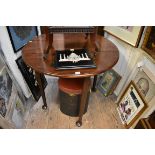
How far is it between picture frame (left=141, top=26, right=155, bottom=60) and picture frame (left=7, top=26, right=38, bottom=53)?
1.18 meters

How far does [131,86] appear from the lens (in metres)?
1.52

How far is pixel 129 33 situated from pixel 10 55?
120cm

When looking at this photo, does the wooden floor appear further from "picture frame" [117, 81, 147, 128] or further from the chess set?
the chess set

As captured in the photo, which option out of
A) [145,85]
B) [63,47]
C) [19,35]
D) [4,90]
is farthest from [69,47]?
[145,85]

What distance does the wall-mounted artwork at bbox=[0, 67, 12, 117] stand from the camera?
117 cm

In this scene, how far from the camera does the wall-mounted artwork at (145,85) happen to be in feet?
4.13

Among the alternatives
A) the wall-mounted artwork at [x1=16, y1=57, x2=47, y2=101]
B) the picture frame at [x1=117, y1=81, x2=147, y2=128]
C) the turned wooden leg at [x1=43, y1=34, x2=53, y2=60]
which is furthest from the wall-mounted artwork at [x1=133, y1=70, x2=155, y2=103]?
the wall-mounted artwork at [x1=16, y1=57, x2=47, y2=101]

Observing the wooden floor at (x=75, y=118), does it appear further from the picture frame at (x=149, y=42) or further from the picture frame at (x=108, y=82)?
the picture frame at (x=149, y=42)

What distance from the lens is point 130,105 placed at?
1488 mm

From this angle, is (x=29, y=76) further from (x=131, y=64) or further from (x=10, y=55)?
(x=131, y=64)

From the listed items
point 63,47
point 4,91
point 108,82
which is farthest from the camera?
point 108,82

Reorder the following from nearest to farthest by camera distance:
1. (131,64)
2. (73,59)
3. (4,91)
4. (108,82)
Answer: (73,59) < (4,91) < (131,64) < (108,82)

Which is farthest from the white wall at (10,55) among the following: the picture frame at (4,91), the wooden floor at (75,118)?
the wooden floor at (75,118)
